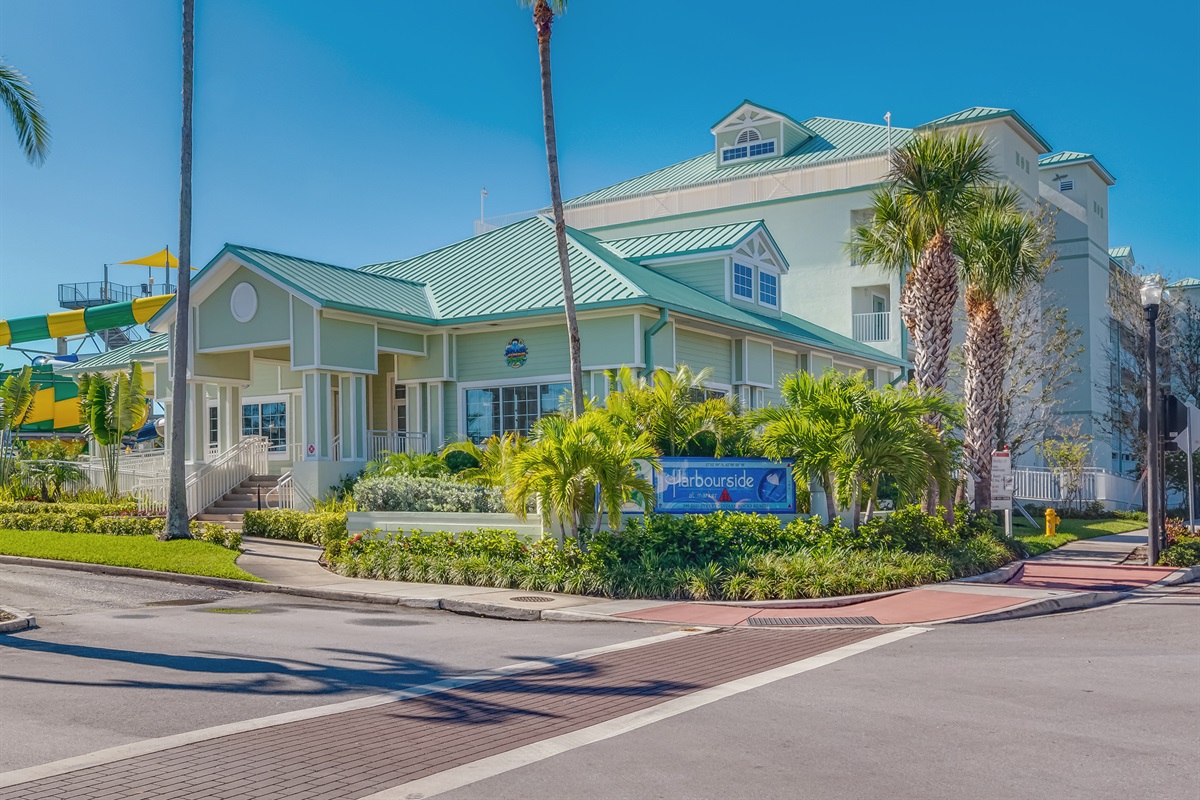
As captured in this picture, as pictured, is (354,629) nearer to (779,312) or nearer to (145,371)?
(779,312)

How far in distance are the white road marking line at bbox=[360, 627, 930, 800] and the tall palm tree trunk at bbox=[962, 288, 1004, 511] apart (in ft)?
42.5

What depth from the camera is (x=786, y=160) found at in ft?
136

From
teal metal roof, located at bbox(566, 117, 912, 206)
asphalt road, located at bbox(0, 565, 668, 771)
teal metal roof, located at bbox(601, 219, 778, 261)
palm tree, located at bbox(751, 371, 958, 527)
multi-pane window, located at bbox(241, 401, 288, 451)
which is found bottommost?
asphalt road, located at bbox(0, 565, 668, 771)

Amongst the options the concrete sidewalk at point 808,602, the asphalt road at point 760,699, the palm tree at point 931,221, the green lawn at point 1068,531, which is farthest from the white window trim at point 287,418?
the green lawn at point 1068,531

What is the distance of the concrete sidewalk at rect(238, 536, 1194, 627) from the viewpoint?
12967 millimetres

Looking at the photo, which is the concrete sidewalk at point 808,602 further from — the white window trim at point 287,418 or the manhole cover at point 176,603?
the white window trim at point 287,418

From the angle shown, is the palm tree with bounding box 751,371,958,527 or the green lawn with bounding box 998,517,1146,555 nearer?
the palm tree with bounding box 751,371,958,527

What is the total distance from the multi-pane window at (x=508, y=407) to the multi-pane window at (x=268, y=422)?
22.1 feet

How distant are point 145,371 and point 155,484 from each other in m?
9.55

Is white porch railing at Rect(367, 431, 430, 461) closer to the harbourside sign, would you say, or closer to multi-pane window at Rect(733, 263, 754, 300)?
multi-pane window at Rect(733, 263, 754, 300)

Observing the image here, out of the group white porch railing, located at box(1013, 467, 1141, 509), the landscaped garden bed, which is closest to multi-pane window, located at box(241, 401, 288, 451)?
the landscaped garden bed

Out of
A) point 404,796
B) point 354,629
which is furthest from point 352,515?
point 404,796

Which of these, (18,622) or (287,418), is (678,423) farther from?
(287,418)

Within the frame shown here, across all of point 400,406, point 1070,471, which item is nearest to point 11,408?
point 400,406
